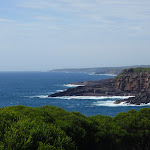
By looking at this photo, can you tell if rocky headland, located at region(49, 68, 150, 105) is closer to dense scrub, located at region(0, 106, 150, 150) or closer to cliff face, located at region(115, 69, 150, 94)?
cliff face, located at region(115, 69, 150, 94)

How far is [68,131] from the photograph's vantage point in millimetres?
32625

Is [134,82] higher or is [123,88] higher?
[134,82]

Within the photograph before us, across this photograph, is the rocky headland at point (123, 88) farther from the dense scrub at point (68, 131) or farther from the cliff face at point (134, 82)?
the dense scrub at point (68, 131)

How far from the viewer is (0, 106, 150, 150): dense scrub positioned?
75.5 feet

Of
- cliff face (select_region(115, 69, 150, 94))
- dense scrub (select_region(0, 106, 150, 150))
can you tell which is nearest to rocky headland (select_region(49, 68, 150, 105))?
cliff face (select_region(115, 69, 150, 94))

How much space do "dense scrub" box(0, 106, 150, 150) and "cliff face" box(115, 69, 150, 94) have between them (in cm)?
9714

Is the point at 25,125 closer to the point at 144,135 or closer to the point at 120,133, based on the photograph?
the point at 120,133

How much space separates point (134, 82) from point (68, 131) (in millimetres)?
115076

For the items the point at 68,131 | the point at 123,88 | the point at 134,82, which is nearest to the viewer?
the point at 68,131

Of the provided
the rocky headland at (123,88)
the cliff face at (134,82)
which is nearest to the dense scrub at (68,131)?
the rocky headland at (123,88)

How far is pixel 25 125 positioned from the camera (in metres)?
24.9

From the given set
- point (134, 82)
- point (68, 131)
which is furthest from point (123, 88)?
point (68, 131)

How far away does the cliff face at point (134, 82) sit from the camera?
139625 millimetres

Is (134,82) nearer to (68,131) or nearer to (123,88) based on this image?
(123,88)
